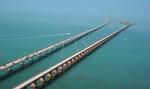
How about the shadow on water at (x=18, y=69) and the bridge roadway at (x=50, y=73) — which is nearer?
the bridge roadway at (x=50, y=73)

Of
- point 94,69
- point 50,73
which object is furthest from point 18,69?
point 94,69

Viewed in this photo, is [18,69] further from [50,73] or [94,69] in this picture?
[94,69]

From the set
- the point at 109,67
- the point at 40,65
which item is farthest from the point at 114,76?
the point at 40,65

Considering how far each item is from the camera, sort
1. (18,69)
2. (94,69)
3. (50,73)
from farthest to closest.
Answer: (94,69)
(18,69)
(50,73)

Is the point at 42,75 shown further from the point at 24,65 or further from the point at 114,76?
the point at 114,76

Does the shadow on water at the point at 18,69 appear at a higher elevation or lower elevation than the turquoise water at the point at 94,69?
higher

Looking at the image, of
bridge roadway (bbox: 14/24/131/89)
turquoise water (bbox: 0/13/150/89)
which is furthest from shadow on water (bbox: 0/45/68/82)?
bridge roadway (bbox: 14/24/131/89)

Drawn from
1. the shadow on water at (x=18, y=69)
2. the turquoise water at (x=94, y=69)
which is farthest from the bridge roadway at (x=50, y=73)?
the shadow on water at (x=18, y=69)

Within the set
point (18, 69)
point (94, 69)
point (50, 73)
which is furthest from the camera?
point (94, 69)

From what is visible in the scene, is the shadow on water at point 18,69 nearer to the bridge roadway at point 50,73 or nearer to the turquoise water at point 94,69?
the turquoise water at point 94,69

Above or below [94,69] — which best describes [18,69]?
above

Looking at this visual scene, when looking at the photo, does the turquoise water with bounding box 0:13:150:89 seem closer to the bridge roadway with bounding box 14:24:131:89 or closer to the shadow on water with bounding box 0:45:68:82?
the shadow on water with bounding box 0:45:68:82
